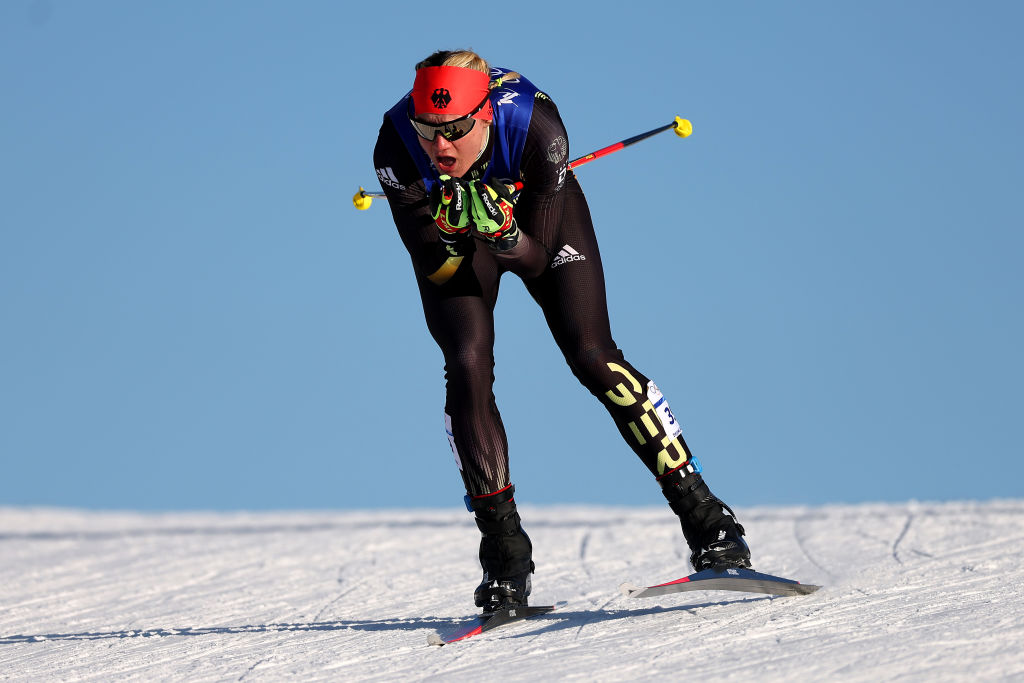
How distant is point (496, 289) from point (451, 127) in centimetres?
64

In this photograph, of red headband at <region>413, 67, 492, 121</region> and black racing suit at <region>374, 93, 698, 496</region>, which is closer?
red headband at <region>413, 67, 492, 121</region>

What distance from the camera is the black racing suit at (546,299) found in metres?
3.90

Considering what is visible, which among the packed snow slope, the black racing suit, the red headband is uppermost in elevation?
the red headband

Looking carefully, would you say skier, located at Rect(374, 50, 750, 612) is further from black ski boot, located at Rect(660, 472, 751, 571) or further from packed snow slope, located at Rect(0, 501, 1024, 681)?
packed snow slope, located at Rect(0, 501, 1024, 681)

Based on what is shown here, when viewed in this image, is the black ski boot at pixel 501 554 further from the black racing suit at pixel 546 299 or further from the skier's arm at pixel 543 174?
the skier's arm at pixel 543 174

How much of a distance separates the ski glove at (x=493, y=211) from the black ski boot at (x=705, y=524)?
3.40 ft

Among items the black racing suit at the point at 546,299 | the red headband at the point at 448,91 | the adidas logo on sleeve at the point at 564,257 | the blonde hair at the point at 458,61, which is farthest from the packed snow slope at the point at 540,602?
the blonde hair at the point at 458,61

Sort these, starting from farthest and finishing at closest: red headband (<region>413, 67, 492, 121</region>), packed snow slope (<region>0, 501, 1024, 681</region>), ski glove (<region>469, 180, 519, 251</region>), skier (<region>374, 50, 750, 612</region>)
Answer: skier (<region>374, 50, 750, 612</region>) < red headband (<region>413, 67, 492, 121</region>) < ski glove (<region>469, 180, 519, 251</region>) < packed snow slope (<region>0, 501, 1024, 681</region>)

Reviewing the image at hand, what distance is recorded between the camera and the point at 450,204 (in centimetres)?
365

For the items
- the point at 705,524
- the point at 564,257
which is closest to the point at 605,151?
the point at 564,257

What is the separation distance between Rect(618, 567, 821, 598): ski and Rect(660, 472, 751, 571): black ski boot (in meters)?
0.04

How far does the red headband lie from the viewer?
3.74m

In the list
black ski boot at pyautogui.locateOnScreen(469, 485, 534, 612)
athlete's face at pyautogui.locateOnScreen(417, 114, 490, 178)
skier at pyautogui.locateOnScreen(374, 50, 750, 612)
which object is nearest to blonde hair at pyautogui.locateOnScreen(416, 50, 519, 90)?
skier at pyautogui.locateOnScreen(374, 50, 750, 612)

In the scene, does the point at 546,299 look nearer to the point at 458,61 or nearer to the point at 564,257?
the point at 564,257
